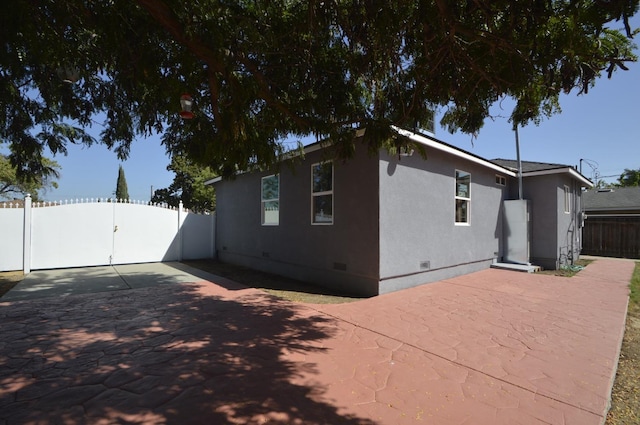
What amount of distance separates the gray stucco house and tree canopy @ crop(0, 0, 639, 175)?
121cm

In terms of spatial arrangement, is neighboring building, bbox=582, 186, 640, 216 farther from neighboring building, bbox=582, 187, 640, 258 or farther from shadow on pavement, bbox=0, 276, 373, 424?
shadow on pavement, bbox=0, 276, 373, 424

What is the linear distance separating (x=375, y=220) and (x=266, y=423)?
4882 millimetres

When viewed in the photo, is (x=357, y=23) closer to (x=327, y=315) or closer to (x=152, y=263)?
(x=327, y=315)

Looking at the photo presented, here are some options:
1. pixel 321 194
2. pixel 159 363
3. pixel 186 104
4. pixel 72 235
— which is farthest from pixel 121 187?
pixel 159 363

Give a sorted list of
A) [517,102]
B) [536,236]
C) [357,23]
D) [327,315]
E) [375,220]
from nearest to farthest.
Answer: [357,23], [517,102], [327,315], [375,220], [536,236]

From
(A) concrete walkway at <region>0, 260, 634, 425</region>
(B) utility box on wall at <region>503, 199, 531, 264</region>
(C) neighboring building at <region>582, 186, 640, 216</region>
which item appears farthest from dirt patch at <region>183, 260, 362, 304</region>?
(C) neighboring building at <region>582, 186, 640, 216</region>

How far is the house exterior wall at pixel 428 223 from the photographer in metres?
7.09

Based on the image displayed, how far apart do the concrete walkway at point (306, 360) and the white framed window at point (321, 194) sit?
2610mm

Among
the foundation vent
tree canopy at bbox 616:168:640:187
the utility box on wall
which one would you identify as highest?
tree canopy at bbox 616:168:640:187

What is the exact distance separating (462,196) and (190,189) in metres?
24.4

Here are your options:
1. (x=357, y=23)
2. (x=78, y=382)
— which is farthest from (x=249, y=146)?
(x=78, y=382)

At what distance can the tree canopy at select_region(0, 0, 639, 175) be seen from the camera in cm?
325

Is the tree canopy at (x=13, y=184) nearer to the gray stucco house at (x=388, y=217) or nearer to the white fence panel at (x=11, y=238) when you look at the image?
the white fence panel at (x=11, y=238)

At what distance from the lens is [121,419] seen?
8.44 feet
